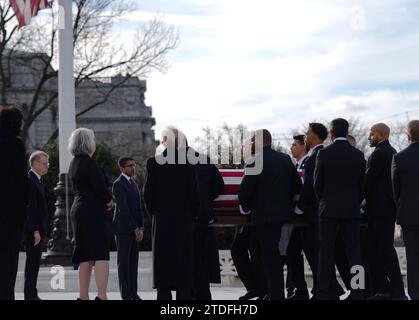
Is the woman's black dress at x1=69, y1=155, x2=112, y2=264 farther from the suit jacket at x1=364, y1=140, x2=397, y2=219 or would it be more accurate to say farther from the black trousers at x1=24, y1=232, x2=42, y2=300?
the suit jacket at x1=364, y1=140, x2=397, y2=219

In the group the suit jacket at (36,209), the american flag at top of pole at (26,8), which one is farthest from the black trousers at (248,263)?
the american flag at top of pole at (26,8)

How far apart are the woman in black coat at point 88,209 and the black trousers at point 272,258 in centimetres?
Answer: 169

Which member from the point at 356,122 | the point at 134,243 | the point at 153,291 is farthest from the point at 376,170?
the point at 356,122

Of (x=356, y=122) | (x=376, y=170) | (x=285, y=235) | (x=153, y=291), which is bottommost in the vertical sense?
(x=153, y=291)

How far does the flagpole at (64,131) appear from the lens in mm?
17469

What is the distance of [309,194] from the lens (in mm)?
10391

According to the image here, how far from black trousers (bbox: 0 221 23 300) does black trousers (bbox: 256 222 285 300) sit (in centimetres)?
270

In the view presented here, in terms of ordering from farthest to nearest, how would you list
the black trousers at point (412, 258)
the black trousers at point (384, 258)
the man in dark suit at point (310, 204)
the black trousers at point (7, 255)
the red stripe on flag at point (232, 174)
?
the red stripe on flag at point (232, 174) → the black trousers at point (384, 258) → the man in dark suit at point (310, 204) → the black trousers at point (412, 258) → the black trousers at point (7, 255)

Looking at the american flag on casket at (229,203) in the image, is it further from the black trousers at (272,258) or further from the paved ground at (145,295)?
the paved ground at (145,295)

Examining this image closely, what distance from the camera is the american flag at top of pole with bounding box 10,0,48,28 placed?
55.9 ft

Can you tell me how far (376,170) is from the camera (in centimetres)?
1046

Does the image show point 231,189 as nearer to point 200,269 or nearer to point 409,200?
point 200,269
